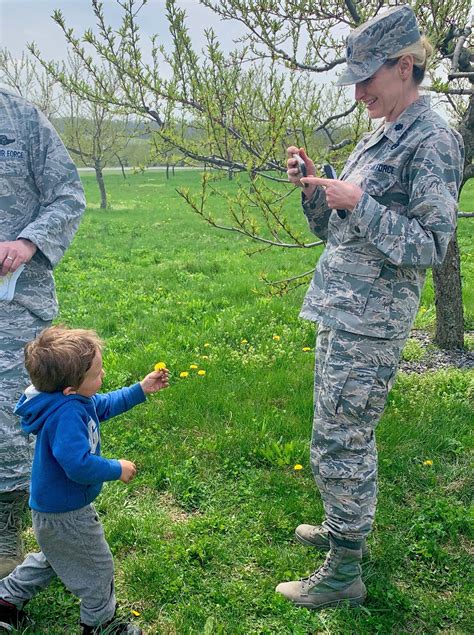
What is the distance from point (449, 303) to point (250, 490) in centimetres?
270

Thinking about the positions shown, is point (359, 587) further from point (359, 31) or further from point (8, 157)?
point (8, 157)

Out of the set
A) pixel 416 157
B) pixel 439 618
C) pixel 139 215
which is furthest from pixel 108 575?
pixel 139 215

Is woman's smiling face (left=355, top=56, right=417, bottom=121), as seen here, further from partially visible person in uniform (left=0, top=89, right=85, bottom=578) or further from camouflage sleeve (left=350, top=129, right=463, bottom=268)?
partially visible person in uniform (left=0, top=89, right=85, bottom=578)

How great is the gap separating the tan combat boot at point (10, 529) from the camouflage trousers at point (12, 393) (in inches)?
3.0

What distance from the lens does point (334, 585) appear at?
256 cm

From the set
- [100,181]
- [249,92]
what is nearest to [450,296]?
[249,92]

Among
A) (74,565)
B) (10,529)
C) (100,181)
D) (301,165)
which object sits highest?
(301,165)

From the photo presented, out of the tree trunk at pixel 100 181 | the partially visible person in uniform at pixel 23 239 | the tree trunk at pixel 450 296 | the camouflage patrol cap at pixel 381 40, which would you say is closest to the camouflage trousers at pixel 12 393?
the partially visible person in uniform at pixel 23 239

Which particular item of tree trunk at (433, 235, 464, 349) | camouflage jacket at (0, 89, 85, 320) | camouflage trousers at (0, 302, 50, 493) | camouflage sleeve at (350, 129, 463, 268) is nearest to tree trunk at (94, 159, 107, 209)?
tree trunk at (433, 235, 464, 349)

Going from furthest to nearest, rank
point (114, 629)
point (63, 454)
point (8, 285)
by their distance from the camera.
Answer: point (8, 285) → point (114, 629) → point (63, 454)

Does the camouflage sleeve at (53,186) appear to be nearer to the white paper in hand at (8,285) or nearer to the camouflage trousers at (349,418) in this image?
the white paper in hand at (8,285)

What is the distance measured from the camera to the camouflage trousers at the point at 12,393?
100 inches

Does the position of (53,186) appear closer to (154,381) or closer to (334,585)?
(154,381)

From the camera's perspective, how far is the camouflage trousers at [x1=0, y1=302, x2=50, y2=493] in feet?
8.36
